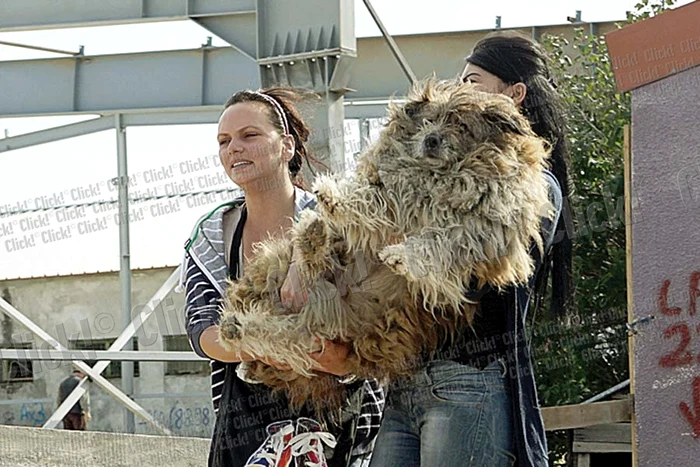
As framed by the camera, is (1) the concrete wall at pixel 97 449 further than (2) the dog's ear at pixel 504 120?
Yes

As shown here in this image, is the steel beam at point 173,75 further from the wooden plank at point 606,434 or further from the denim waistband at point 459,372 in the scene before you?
the denim waistband at point 459,372

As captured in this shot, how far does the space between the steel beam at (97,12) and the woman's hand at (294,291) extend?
19.3ft

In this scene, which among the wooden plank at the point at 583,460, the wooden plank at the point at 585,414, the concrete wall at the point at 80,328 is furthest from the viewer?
the concrete wall at the point at 80,328

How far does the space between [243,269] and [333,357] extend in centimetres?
65

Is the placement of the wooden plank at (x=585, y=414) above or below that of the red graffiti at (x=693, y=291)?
below

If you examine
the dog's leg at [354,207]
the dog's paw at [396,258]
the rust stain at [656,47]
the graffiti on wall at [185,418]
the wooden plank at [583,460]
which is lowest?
the graffiti on wall at [185,418]

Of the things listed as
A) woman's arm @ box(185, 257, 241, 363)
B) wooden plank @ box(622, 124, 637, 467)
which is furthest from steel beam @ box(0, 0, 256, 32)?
woman's arm @ box(185, 257, 241, 363)

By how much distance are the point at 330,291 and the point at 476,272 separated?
479mm

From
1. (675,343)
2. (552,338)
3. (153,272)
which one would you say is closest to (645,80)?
(675,343)

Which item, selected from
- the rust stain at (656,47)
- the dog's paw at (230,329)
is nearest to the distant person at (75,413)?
the rust stain at (656,47)

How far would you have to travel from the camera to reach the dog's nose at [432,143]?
3.21 meters

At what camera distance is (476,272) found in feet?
10.3

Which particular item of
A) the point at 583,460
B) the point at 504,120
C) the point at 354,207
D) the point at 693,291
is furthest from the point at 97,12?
the point at 504,120

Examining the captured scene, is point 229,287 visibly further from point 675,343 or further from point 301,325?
point 675,343
